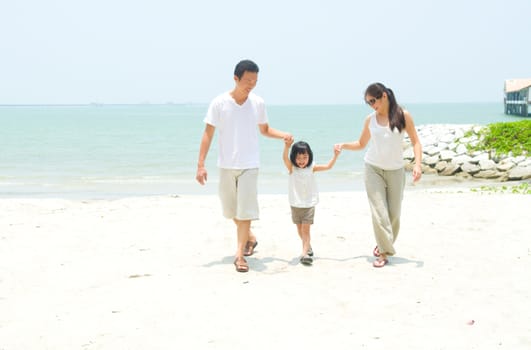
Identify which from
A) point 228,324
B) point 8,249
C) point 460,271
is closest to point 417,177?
point 460,271

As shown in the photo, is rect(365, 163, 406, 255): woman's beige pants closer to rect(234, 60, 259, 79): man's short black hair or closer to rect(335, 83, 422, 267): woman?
rect(335, 83, 422, 267): woman

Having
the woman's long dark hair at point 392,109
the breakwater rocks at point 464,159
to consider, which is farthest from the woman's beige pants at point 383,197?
the breakwater rocks at point 464,159

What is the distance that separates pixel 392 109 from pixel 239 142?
1513 millimetres

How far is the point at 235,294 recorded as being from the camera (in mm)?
4957

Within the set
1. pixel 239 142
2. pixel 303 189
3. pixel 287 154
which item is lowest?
pixel 303 189

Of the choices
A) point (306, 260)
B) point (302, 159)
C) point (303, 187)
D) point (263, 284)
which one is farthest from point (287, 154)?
point (263, 284)

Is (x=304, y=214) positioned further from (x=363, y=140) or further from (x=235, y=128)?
(x=235, y=128)

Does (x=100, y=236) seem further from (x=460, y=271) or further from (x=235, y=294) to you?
(x=460, y=271)

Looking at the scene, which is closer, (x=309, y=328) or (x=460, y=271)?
(x=309, y=328)

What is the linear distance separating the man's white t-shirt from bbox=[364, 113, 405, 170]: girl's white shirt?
3.84 ft

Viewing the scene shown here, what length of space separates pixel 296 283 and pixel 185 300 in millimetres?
1048

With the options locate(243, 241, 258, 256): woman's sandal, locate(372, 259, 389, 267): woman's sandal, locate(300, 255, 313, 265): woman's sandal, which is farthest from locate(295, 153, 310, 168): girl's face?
locate(372, 259, 389, 267): woman's sandal

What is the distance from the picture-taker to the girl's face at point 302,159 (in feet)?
19.6

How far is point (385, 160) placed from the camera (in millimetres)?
5781
